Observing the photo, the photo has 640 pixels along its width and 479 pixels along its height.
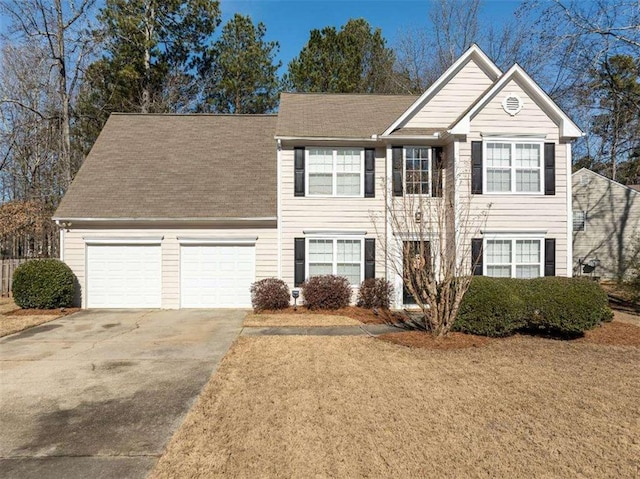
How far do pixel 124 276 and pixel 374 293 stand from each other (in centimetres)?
784

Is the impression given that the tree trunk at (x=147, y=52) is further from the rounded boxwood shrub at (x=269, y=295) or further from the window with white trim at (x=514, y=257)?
the window with white trim at (x=514, y=257)

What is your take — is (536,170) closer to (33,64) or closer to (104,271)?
(104,271)

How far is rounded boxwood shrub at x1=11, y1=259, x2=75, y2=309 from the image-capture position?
11.6 m

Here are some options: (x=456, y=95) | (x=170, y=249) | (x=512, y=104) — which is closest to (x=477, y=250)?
(x=512, y=104)

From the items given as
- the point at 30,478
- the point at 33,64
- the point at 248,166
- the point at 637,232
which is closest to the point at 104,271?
the point at 248,166

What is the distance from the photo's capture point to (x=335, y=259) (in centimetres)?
1243

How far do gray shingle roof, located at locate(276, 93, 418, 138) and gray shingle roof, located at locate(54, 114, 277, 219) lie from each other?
5.25ft

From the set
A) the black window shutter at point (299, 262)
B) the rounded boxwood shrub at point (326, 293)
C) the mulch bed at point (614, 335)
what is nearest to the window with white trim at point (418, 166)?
the rounded boxwood shrub at point (326, 293)

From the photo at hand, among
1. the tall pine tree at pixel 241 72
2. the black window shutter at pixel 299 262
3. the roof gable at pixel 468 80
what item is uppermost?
the tall pine tree at pixel 241 72

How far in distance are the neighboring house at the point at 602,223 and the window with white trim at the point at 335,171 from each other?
1507 centimetres

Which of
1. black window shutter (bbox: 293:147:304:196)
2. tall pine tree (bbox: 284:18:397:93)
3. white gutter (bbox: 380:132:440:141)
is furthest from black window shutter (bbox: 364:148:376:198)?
tall pine tree (bbox: 284:18:397:93)

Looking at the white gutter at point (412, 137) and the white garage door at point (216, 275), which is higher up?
the white gutter at point (412, 137)

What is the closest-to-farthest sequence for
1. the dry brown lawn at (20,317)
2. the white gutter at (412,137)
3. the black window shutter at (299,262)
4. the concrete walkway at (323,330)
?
1. the concrete walkway at (323,330)
2. the dry brown lawn at (20,317)
3. the white gutter at (412,137)
4. the black window shutter at (299,262)

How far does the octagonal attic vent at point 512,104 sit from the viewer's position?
11711 millimetres
